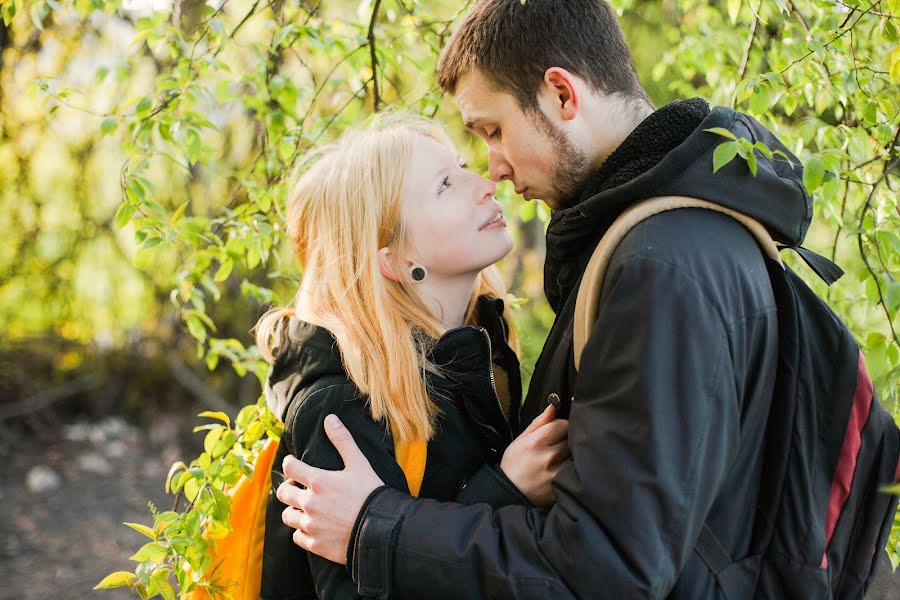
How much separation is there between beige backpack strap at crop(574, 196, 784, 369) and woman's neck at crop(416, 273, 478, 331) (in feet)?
2.10

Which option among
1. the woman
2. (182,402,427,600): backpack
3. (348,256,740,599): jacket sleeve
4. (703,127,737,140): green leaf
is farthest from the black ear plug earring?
(703,127,737,140): green leaf

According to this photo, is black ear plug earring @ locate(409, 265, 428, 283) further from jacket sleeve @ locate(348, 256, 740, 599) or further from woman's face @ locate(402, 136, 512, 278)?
jacket sleeve @ locate(348, 256, 740, 599)

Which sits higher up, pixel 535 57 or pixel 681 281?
pixel 535 57

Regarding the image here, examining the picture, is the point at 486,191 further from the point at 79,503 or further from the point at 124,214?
the point at 79,503

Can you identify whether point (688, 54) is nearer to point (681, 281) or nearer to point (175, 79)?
point (175, 79)

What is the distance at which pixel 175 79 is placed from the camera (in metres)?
2.86

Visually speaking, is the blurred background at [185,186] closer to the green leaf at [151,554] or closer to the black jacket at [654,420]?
the black jacket at [654,420]

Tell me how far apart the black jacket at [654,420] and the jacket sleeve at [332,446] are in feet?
0.42

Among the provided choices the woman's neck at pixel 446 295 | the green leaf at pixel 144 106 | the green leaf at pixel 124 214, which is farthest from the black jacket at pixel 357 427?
the green leaf at pixel 144 106

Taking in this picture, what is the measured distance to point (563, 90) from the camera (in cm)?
193

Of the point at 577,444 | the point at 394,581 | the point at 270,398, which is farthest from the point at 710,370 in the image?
the point at 270,398

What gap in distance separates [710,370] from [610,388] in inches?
6.5

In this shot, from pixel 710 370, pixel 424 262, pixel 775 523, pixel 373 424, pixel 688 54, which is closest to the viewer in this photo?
pixel 710 370

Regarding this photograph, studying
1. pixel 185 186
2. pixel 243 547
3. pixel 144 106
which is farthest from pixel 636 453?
pixel 185 186
